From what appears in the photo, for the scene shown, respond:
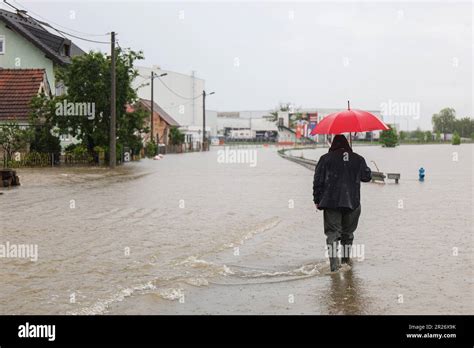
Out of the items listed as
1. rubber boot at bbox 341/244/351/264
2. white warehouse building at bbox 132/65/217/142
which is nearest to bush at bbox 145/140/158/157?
white warehouse building at bbox 132/65/217/142

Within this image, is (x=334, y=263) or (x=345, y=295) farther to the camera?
(x=334, y=263)

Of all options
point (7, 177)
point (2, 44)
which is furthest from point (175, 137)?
point (7, 177)

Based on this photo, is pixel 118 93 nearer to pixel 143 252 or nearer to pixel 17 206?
pixel 17 206

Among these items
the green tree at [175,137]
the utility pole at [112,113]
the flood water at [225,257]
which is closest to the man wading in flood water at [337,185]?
the flood water at [225,257]

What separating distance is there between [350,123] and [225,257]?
2.89m

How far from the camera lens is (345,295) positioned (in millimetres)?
7629

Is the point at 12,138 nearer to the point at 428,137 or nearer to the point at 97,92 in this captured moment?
the point at 97,92

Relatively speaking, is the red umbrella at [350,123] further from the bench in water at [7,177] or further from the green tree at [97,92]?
the green tree at [97,92]

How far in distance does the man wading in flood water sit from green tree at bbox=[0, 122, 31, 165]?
28.0 metres

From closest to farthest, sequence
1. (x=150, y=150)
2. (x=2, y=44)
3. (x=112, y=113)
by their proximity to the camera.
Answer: (x=112, y=113)
(x=2, y=44)
(x=150, y=150)

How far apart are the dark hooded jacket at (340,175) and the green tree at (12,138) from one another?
28065 mm

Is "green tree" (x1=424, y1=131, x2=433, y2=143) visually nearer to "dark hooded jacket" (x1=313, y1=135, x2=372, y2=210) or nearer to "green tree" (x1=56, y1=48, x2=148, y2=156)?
"green tree" (x1=56, y1=48, x2=148, y2=156)

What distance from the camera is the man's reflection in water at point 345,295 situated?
6969 mm
